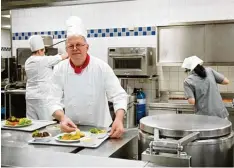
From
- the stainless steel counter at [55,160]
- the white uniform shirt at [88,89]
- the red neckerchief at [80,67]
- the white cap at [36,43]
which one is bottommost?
the stainless steel counter at [55,160]

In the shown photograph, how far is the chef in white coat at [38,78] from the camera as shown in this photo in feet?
16.6

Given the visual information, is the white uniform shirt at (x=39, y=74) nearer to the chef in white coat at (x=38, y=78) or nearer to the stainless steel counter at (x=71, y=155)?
the chef in white coat at (x=38, y=78)

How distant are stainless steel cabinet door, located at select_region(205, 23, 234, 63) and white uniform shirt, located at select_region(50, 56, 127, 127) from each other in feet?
8.12

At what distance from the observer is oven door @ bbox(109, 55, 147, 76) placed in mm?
5043

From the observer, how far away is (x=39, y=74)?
513 cm

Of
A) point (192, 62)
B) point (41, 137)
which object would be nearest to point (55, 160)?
point (41, 137)

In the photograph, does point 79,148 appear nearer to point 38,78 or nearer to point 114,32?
point 38,78

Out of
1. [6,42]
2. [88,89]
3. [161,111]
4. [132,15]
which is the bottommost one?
[161,111]

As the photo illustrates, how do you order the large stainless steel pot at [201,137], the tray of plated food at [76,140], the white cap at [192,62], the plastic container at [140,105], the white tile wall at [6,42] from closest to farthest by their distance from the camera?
the large stainless steel pot at [201,137], the tray of plated food at [76,140], the white cap at [192,62], the plastic container at [140,105], the white tile wall at [6,42]

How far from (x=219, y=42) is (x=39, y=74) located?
289cm

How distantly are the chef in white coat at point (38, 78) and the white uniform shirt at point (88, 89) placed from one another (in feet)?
7.45

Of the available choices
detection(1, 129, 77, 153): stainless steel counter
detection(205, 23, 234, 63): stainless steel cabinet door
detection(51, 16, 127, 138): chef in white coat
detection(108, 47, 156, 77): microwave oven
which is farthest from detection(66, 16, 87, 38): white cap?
detection(205, 23, 234, 63): stainless steel cabinet door

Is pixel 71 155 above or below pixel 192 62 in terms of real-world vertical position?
below

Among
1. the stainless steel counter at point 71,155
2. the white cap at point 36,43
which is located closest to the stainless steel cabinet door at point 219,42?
the white cap at point 36,43
